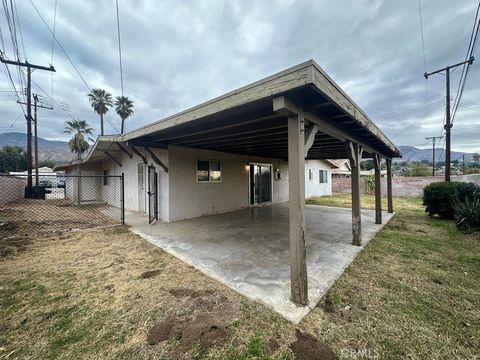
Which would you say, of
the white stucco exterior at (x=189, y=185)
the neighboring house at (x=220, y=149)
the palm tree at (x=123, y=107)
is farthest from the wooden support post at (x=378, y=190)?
the palm tree at (x=123, y=107)

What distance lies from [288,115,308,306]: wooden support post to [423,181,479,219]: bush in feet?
23.7

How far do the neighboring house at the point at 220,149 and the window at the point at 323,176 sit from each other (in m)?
5.42

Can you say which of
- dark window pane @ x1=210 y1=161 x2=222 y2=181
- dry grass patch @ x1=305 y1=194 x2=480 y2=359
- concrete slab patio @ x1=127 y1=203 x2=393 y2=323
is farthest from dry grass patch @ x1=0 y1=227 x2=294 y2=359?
dark window pane @ x1=210 y1=161 x2=222 y2=181

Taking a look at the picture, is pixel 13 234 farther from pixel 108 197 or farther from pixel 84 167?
pixel 84 167

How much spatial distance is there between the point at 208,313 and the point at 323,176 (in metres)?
15.8

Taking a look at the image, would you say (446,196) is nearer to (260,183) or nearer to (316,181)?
(260,183)

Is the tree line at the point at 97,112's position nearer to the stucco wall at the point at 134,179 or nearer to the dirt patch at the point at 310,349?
the stucco wall at the point at 134,179

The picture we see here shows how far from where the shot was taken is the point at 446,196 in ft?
22.5

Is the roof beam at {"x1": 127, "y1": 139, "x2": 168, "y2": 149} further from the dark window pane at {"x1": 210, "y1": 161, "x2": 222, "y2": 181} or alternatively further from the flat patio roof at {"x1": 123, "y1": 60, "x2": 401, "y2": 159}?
the dark window pane at {"x1": 210, "y1": 161, "x2": 222, "y2": 181}

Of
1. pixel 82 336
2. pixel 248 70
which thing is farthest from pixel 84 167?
pixel 82 336

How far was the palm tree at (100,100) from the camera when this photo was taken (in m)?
23.0

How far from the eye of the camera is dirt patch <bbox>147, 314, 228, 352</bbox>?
1.76 meters

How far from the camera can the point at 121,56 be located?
23.5 feet

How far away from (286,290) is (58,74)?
1509cm
